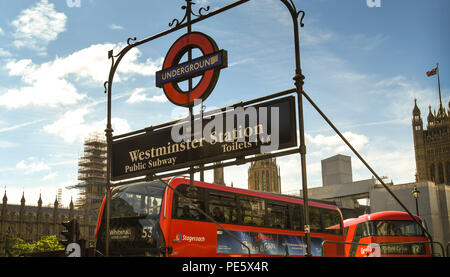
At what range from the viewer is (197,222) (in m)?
15.4

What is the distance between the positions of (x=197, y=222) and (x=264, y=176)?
141175 millimetres

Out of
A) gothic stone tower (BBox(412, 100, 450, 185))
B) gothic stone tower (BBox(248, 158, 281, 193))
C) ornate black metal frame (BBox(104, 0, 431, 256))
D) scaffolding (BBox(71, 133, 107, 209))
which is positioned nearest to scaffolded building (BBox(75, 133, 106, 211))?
scaffolding (BBox(71, 133, 107, 209))

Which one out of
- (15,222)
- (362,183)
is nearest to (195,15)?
(362,183)

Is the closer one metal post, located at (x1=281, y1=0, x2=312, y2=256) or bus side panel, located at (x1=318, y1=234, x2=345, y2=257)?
metal post, located at (x1=281, y1=0, x2=312, y2=256)

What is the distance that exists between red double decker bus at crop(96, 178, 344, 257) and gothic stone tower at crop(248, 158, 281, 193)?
13594cm

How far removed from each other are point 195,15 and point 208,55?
132 cm

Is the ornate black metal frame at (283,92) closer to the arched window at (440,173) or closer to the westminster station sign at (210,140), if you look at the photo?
the westminster station sign at (210,140)

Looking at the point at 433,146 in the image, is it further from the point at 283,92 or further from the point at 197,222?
the point at 283,92

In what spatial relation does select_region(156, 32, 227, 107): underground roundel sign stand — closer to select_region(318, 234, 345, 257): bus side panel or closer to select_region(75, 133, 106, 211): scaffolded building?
select_region(318, 234, 345, 257): bus side panel

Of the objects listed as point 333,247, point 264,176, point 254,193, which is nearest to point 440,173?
point 264,176

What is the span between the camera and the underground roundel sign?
390 inches

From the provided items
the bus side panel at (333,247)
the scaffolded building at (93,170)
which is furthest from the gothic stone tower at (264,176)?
the bus side panel at (333,247)
